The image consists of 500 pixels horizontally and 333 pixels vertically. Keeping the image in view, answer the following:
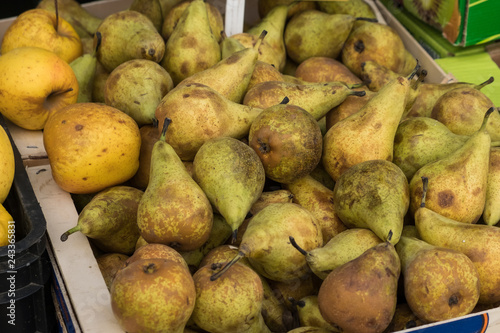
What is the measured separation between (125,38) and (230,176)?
1307 mm

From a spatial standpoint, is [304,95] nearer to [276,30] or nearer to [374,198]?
[374,198]

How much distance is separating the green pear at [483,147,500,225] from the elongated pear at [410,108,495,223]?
8 centimetres

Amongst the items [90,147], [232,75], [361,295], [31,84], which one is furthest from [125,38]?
[361,295]

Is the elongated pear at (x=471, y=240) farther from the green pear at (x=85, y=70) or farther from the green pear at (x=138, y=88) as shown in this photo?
the green pear at (x=85, y=70)

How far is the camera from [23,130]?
2.81 m

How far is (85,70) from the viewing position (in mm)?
2996

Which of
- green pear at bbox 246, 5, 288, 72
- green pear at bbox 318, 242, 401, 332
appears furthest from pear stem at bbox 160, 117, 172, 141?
green pear at bbox 246, 5, 288, 72

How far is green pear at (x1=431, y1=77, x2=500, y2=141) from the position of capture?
2.72 m

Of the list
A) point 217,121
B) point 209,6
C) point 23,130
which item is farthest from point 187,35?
point 23,130

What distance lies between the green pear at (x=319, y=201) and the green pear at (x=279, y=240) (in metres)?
0.18

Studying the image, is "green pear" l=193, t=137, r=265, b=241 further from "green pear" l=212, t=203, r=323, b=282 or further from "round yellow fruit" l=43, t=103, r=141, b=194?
"round yellow fruit" l=43, t=103, r=141, b=194

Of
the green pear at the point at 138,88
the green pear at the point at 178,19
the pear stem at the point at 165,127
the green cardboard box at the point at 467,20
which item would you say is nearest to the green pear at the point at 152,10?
the green pear at the point at 178,19

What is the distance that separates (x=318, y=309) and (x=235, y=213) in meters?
0.49

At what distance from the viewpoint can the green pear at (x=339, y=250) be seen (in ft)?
6.46
